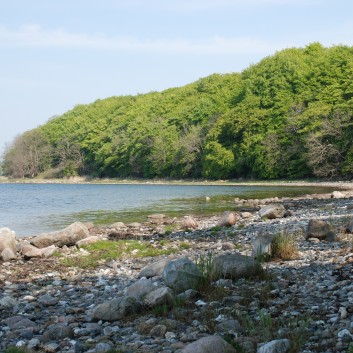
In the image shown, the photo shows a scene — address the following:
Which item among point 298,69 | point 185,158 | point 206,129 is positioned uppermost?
point 298,69

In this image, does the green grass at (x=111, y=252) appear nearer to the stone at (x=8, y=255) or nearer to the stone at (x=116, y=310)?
the stone at (x=8, y=255)

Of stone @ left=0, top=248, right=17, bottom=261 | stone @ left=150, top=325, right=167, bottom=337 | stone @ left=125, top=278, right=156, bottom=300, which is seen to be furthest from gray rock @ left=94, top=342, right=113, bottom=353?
stone @ left=0, top=248, right=17, bottom=261

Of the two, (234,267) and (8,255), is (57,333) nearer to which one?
(234,267)

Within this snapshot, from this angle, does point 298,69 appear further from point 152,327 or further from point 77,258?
point 152,327

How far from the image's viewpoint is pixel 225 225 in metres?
21.6

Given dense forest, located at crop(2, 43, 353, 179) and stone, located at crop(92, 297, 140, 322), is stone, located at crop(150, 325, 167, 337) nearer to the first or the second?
stone, located at crop(92, 297, 140, 322)

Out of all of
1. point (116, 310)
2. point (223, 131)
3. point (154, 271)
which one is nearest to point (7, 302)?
point (116, 310)

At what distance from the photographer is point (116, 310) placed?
7910 millimetres

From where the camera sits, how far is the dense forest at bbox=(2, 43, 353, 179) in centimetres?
6725

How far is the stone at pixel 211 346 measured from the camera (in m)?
5.56

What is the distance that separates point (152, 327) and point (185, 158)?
278ft

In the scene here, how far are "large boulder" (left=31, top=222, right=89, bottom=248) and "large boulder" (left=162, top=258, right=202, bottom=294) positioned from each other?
31.1 ft

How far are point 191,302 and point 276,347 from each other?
280 centimetres

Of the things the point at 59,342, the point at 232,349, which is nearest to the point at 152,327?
the point at 59,342
